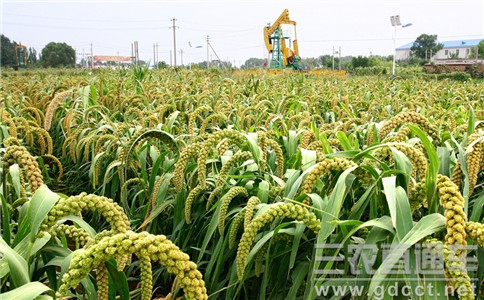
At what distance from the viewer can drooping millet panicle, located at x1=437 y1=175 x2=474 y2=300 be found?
98 centimetres

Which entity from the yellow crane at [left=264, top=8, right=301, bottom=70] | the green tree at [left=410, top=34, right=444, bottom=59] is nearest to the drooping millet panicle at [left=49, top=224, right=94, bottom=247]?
the yellow crane at [left=264, top=8, right=301, bottom=70]

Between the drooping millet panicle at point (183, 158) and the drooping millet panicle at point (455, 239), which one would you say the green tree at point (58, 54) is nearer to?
the drooping millet panicle at point (183, 158)

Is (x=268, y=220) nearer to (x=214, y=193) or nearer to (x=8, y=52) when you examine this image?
(x=214, y=193)

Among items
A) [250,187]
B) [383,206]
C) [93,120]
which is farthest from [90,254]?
[93,120]

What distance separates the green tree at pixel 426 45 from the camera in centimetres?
7889

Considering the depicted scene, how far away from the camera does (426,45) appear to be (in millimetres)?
80188

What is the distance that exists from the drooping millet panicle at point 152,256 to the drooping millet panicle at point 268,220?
0.40 m

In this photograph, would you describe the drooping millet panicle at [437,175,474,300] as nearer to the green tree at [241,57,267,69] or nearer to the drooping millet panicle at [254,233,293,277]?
the drooping millet panicle at [254,233,293,277]

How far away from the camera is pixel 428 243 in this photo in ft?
3.66

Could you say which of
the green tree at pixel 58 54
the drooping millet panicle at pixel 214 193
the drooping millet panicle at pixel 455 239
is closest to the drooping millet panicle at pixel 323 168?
the drooping millet panicle at pixel 455 239

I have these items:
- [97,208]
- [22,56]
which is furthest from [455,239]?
[22,56]

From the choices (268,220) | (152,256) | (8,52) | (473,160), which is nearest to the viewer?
(152,256)

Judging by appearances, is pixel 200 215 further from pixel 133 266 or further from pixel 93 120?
pixel 93 120

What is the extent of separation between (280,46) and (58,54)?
44.5 metres
